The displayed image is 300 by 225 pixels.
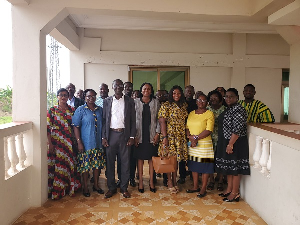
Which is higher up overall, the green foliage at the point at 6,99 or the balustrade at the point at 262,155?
the green foliage at the point at 6,99

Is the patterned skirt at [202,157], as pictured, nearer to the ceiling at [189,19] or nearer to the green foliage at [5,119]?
the ceiling at [189,19]

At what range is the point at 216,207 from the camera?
3.28 m

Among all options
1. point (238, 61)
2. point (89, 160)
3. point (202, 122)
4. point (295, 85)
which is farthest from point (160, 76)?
point (89, 160)

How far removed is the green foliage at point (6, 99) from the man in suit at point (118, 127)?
3.89 feet

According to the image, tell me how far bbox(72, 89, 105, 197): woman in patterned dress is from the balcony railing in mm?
571

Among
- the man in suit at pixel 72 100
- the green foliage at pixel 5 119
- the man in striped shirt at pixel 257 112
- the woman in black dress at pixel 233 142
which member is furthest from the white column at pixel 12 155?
the man in striped shirt at pixel 257 112

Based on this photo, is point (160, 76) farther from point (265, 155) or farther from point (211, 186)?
point (265, 155)

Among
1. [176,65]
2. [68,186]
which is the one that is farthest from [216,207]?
[176,65]

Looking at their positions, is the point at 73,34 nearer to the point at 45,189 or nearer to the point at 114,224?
the point at 45,189

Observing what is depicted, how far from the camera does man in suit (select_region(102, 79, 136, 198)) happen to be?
11.3 feet

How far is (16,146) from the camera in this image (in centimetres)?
314

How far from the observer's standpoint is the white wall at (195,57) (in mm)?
6379

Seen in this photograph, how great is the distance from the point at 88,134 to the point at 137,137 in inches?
25.7

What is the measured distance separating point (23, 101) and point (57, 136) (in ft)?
1.95
